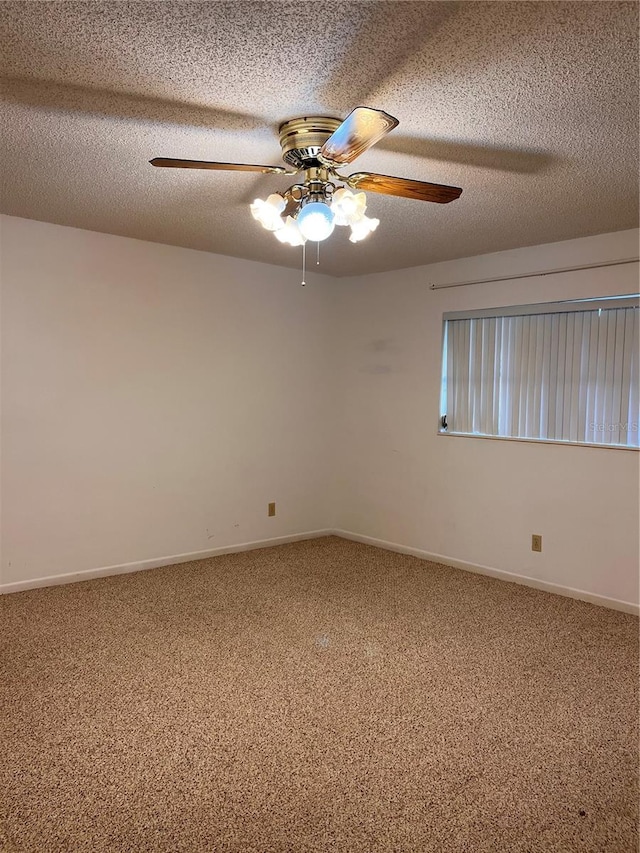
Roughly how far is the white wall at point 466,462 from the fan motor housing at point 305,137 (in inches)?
89.3

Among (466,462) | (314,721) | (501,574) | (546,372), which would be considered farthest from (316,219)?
Answer: (501,574)

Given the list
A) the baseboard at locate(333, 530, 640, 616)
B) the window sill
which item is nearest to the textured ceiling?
the window sill

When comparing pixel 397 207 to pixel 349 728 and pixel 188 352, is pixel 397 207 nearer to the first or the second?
pixel 188 352

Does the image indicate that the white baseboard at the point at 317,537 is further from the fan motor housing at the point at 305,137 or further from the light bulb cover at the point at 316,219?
the fan motor housing at the point at 305,137

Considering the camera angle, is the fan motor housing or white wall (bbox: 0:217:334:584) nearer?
the fan motor housing

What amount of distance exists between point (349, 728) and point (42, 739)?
119cm

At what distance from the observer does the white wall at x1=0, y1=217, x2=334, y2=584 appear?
3721 millimetres

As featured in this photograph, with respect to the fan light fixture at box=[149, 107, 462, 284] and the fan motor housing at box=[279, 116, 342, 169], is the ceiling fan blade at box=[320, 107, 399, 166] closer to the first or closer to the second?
the fan light fixture at box=[149, 107, 462, 284]

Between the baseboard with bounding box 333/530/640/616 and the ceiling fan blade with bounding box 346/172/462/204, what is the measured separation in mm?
2800

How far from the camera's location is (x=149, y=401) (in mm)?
4223

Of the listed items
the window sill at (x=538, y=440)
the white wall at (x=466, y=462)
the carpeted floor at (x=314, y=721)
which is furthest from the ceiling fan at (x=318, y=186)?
the window sill at (x=538, y=440)

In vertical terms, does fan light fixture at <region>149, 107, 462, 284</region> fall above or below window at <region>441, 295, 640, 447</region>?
above

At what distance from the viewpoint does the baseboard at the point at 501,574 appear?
3.63 meters

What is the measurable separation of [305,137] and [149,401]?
100 inches
